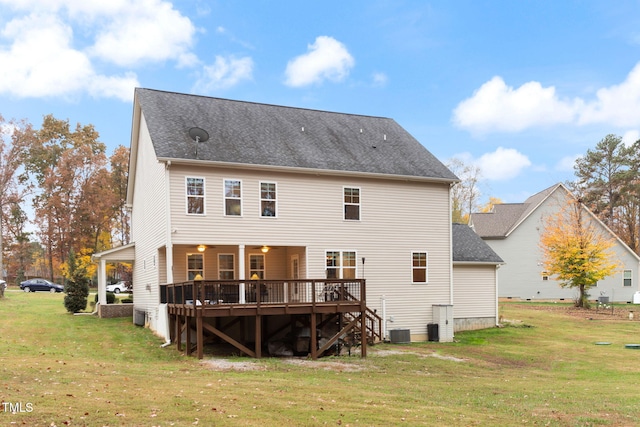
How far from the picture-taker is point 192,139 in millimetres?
19109

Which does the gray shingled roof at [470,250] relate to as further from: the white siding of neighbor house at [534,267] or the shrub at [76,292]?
the shrub at [76,292]

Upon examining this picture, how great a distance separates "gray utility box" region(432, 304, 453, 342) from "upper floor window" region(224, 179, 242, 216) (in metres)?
8.69

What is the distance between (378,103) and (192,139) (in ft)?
69.9

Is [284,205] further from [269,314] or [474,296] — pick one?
[474,296]

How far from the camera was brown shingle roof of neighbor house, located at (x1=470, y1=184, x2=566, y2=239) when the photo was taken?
40281 millimetres

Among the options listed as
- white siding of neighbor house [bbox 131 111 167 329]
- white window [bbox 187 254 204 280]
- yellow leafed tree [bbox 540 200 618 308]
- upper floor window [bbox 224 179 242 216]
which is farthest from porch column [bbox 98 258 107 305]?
yellow leafed tree [bbox 540 200 618 308]

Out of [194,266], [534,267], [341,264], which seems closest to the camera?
[194,266]

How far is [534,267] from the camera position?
Result: 1578 inches

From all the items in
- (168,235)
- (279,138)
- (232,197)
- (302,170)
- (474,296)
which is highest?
(279,138)

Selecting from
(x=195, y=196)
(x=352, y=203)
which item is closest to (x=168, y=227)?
(x=195, y=196)

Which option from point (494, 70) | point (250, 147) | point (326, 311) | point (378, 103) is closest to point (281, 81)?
point (378, 103)

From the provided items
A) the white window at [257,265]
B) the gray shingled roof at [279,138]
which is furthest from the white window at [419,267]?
A: the white window at [257,265]

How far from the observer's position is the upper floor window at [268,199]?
63.6ft

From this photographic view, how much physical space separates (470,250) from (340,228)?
7041 mm
